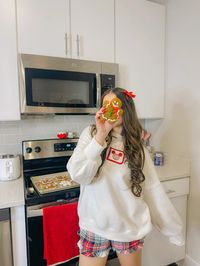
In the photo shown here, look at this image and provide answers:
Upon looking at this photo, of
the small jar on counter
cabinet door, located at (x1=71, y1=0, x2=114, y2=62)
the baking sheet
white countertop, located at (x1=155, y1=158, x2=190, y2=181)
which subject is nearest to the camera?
the baking sheet

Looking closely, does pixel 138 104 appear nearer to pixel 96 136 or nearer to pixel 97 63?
pixel 97 63

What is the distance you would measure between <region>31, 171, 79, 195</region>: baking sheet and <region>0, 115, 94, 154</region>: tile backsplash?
0.39 meters

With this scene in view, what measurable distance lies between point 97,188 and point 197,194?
1.06m

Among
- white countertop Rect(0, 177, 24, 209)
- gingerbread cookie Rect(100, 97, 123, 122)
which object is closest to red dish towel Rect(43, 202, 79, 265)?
white countertop Rect(0, 177, 24, 209)

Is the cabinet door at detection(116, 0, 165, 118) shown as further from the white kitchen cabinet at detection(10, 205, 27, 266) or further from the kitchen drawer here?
the white kitchen cabinet at detection(10, 205, 27, 266)

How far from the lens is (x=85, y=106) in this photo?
5.30ft

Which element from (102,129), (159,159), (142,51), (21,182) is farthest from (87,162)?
(142,51)

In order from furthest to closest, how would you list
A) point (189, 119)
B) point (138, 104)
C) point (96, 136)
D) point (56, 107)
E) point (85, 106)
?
1. point (138, 104)
2. point (189, 119)
3. point (85, 106)
4. point (56, 107)
5. point (96, 136)

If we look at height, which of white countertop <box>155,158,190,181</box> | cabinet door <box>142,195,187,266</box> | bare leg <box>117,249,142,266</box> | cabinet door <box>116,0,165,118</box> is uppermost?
cabinet door <box>116,0,165,118</box>

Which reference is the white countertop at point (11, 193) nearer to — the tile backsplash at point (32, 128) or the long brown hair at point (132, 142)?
the tile backsplash at point (32, 128)

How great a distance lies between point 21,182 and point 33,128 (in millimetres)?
507

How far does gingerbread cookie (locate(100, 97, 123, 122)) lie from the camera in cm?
97

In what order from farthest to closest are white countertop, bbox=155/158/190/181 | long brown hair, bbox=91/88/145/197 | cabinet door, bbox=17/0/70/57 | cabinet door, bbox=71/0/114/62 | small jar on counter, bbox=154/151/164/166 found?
small jar on counter, bbox=154/151/164/166 → white countertop, bbox=155/158/190/181 → cabinet door, bbox=71/0/114/62 → cabinet door, bbox=17/0/70/57 → long brown hair, bbox=91/88/145/197

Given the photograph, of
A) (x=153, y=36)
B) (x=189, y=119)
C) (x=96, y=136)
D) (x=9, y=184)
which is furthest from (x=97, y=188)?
(x=153, y=36)
